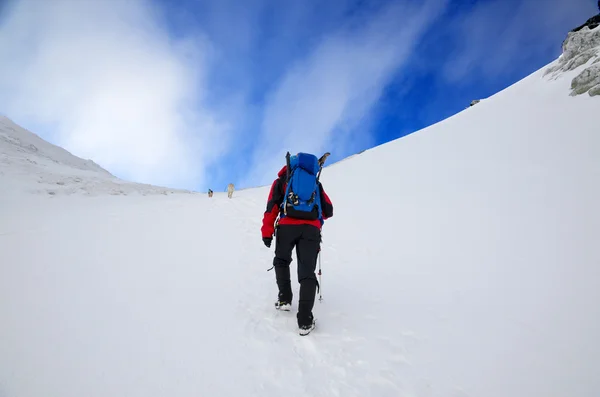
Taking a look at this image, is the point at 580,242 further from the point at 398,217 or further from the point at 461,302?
the point at 398,217

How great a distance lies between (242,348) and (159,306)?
158 cm

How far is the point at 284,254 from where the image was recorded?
4.13 m

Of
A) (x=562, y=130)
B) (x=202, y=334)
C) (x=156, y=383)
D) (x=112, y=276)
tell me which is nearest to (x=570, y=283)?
(x=202, y=334)

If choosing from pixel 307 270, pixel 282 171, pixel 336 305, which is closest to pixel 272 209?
pixel 282 171

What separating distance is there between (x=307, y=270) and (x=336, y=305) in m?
1.25

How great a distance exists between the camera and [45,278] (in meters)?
4.44

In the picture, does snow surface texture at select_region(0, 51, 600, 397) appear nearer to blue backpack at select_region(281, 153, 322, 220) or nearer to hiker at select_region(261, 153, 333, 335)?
hiker at select_region(261, 153, 333, 335)

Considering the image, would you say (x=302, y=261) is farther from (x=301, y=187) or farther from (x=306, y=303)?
(x=301, y=187)

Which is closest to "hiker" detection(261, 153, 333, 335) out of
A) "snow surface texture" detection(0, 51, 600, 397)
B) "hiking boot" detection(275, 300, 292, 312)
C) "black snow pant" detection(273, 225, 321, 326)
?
"black snow pant" detection(273, 225, 321, 326)

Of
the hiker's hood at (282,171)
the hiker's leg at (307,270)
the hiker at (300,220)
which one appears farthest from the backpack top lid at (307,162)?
the hiker's leg at (307,270)

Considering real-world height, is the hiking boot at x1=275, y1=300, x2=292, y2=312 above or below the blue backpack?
below

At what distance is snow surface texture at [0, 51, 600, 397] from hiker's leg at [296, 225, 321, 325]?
0.37 m

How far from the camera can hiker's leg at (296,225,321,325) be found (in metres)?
3.70

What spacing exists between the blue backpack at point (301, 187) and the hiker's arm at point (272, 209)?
0.78ft
